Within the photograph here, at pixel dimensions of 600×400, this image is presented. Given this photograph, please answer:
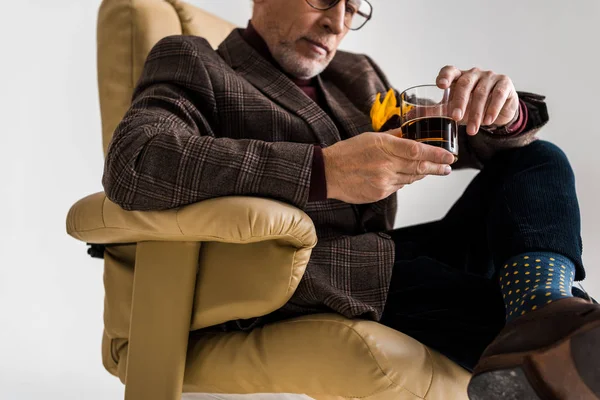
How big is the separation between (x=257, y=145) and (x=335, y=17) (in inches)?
20.1

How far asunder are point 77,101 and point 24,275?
48cm

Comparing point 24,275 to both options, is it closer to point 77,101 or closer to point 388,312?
point 77,101

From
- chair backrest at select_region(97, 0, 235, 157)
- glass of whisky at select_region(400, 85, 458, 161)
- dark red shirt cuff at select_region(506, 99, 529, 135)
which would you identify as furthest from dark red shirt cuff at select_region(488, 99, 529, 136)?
chair backrest at select_region(97, 0, 235, 157)

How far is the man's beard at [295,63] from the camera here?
1.49m

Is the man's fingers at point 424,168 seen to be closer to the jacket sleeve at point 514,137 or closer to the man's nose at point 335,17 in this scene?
the jacket sleeve at point 514,137

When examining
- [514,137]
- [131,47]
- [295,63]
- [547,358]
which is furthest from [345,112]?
Answer: [547,358]

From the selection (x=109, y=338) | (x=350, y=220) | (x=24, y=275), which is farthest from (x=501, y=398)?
Answer: (x=24, y=275)

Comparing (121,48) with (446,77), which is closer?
(446,77)

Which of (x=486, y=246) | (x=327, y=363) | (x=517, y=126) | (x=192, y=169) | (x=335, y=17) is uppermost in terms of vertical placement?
(x=335, y=17)

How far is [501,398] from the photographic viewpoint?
840 millimetres

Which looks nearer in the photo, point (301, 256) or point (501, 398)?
point (501, 398)

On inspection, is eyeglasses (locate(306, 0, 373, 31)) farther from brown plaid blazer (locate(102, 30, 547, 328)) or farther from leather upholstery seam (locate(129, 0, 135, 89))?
leather upholstery seam (locate(129, 0, 135, 89))

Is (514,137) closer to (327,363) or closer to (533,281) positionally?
(533,281)

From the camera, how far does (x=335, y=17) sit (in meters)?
1.47
